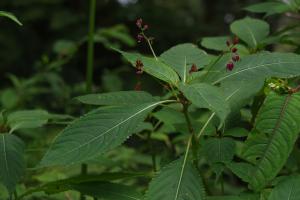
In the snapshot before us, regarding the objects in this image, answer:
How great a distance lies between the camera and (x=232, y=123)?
128cm

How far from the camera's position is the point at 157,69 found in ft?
3.73

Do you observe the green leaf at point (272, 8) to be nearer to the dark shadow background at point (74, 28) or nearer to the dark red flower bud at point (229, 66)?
the dark red flower bud at point (229, 66)

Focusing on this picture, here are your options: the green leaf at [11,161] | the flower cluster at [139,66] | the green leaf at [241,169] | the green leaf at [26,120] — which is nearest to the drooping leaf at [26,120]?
the green leaf at [26,120]

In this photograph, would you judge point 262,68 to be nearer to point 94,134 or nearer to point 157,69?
point 157,69

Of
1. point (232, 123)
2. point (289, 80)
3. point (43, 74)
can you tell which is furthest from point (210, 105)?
point (43, 74)

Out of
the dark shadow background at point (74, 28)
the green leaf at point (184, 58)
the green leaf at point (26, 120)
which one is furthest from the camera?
the dark shadow background at point (74, 28)

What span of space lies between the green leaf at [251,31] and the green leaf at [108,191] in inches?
23.6

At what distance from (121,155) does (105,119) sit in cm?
125

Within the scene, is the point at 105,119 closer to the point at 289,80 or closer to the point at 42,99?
the point at 289,80

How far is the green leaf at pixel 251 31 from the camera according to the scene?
1565 millimetres

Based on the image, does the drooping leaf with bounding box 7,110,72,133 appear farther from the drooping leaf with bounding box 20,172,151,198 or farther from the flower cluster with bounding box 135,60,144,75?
the flower cluster with bounding box 135,60,144,75

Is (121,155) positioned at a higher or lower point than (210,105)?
lower

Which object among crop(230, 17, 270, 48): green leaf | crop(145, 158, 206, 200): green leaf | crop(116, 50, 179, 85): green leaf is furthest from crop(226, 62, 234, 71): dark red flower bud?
crop(230, 17, 270, 48): green leaf

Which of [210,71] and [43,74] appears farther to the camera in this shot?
[43,74]
